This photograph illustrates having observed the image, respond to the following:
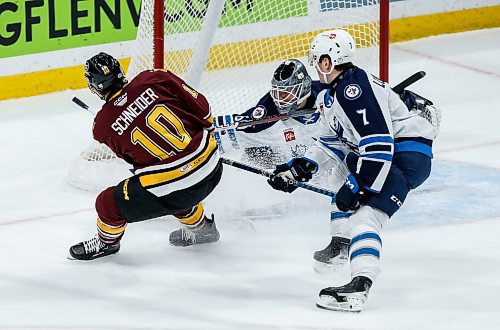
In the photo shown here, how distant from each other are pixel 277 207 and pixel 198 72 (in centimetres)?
66

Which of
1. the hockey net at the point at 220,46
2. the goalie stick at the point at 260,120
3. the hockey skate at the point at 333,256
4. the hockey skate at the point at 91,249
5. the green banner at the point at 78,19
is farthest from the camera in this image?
the green banner at the point at 78,19

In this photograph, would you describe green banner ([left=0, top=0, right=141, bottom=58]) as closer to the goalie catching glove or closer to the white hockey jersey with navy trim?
the goalie catching glove

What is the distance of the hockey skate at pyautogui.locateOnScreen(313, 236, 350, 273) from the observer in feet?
15.2

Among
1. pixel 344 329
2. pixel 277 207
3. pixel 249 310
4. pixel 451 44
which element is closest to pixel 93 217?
pixel 277 207

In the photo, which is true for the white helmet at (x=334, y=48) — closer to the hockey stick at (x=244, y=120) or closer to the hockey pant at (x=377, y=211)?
the hockey pant at (x=377, y=211)

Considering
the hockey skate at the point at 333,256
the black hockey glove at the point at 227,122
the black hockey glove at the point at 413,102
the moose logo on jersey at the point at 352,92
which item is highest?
the moose logo on jersey at the point at 352,92

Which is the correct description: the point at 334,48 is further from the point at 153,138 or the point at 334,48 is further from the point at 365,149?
the point at 153,138

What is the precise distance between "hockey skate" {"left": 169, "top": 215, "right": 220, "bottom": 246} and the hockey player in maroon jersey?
303 mm

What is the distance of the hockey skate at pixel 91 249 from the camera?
4.79 m

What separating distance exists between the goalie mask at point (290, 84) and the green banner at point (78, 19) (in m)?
1.32

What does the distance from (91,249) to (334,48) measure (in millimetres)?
1173

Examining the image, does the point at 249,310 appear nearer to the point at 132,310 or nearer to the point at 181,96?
the point at 132,310

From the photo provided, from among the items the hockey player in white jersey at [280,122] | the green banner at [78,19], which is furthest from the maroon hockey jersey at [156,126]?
the green banner at [78,19]

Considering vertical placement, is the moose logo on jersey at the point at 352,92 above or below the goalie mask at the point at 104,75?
above
